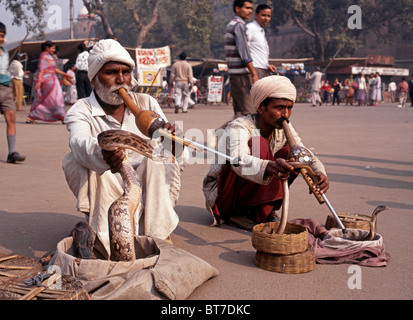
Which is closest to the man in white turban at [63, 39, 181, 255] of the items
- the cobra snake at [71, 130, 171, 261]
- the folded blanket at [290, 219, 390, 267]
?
the cobra snake at [71, 130, 171, 261]

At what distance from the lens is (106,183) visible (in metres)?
3.24

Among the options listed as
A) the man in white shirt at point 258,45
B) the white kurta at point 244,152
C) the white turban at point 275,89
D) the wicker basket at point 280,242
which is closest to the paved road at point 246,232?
the wicker basket at point 280,242

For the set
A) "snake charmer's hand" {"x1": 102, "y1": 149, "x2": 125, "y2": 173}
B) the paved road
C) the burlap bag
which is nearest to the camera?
the burlap bag

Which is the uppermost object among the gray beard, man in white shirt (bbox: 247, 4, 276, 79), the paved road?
man in white shirt (bbox: 247, 4, 276, 79)

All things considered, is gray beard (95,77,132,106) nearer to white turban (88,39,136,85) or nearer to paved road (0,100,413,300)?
white turban (88,39,136,85)

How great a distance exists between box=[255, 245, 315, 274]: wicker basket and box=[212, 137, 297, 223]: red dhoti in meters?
0.77

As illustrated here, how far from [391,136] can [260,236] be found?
8.22 meters

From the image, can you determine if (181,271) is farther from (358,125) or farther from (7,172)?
(358,125)

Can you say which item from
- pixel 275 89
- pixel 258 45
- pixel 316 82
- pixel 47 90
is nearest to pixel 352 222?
pixel 275 89

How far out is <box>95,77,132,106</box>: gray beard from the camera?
3314 mm

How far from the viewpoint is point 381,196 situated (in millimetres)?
5082

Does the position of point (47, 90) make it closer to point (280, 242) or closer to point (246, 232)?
point (246, 232)

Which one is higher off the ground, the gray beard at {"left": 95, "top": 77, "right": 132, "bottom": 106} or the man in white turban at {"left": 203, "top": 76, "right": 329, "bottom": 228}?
the gray beard at {"left": 95, "top": 77, "right": 132, "bottom": 106}
